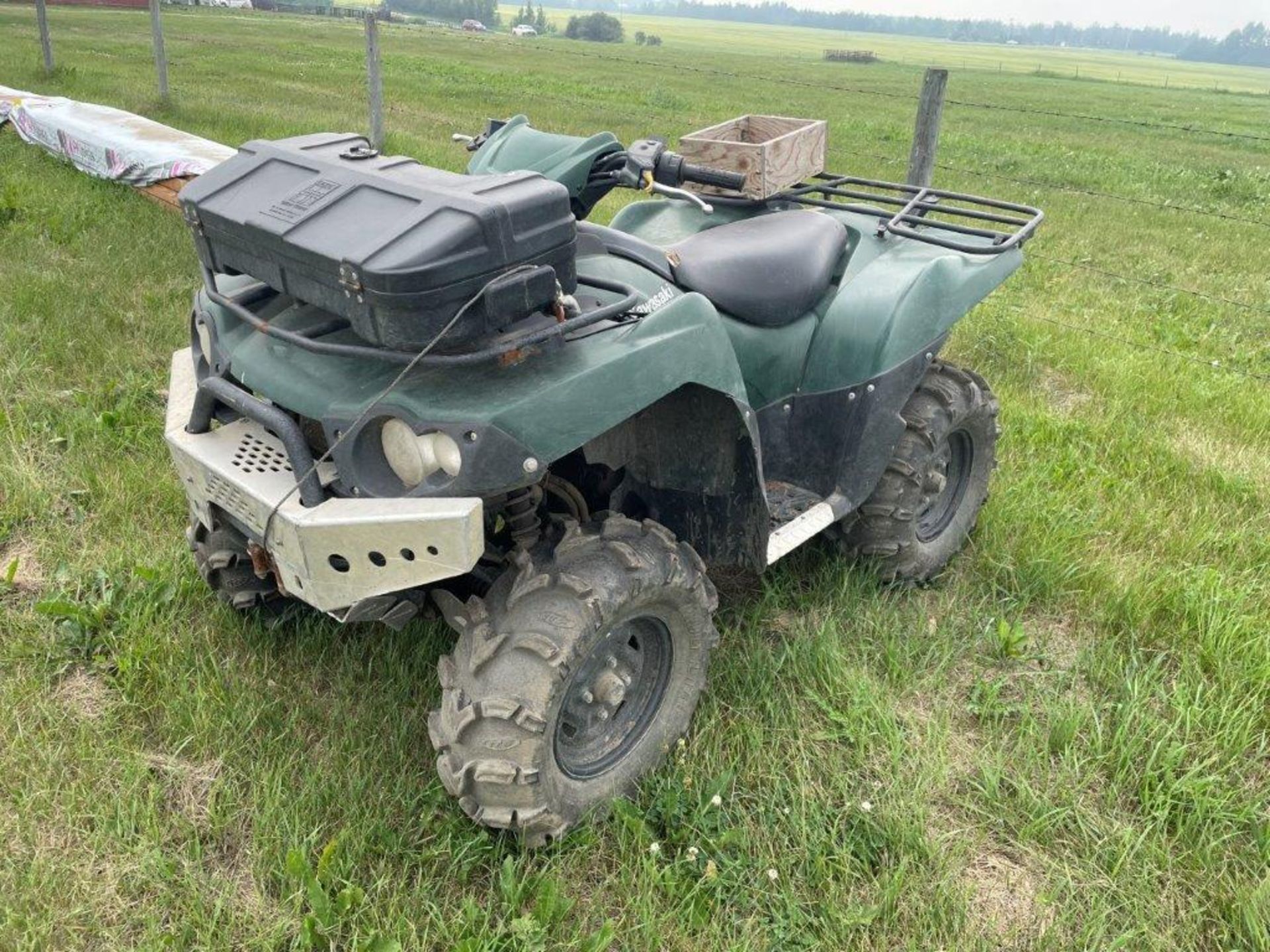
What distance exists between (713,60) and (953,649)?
146 ft

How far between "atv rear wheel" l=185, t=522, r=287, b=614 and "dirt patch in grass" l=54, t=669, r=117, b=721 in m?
0.38

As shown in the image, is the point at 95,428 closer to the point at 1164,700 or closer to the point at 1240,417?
the point at 1164,700

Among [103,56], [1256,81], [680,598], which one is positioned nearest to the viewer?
[680,598]

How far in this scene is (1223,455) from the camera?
422 cm

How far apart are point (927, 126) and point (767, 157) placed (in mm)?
2572

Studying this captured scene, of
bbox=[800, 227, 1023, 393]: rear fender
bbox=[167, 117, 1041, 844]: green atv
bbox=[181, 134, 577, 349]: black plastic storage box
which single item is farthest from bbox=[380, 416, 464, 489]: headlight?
bbox=[800, 227, 1023, 393]: rear fender

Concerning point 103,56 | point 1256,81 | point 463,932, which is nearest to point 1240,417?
point 463,932

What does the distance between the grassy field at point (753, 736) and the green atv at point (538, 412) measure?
0.23 metres

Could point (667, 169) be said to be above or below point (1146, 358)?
above

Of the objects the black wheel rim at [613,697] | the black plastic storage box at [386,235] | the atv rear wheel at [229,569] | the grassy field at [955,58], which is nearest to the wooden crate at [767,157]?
the black plastic storage box at [386,235]

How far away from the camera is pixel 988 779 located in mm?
2547

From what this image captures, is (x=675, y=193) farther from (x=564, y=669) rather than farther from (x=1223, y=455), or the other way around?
(x=1223, y=455)

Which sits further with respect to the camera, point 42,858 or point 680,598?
point 680,598

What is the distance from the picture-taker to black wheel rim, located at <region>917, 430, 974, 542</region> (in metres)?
3.41
